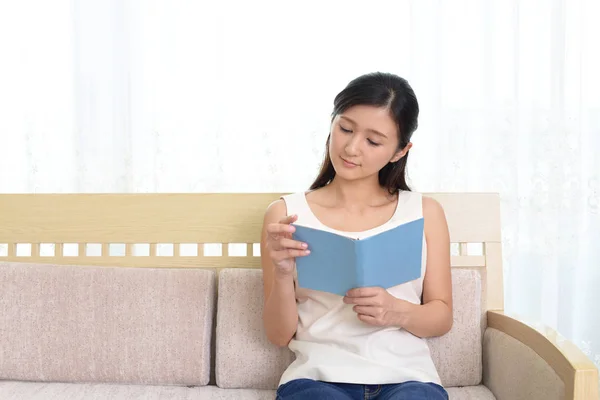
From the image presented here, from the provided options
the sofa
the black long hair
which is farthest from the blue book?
the sofa

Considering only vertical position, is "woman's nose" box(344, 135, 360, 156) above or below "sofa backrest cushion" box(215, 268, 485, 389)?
above

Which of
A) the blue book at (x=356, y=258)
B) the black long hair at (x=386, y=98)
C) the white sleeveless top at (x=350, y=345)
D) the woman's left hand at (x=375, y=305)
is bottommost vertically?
the white sleeveless top at (x=350, y=345)

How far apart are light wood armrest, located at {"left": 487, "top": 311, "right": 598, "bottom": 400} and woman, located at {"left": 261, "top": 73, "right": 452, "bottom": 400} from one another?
17 cm

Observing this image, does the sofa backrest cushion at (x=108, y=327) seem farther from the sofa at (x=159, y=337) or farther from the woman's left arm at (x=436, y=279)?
the woman's left arm at (x=436, y=279)

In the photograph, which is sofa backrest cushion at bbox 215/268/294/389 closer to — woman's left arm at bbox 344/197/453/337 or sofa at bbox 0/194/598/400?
sofa at bbox 0/194/598/400

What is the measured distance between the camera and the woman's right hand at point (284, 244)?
1413 millimetres

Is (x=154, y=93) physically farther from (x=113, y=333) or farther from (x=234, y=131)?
(x=113, y=333)

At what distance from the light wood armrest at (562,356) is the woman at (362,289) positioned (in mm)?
170

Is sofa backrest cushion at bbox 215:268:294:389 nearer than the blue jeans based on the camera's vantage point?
No

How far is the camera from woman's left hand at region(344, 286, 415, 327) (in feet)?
4.86

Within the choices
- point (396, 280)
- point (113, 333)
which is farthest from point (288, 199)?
point (113, 333)

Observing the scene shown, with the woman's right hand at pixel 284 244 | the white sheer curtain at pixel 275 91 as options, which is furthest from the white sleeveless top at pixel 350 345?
the white sheer curtain at pixel 275 91

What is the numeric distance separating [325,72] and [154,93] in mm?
599

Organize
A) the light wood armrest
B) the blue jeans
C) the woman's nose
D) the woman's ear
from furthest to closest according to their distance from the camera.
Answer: the woman's ear → the woman's nose → the blue jeans → the light wood armrest
